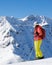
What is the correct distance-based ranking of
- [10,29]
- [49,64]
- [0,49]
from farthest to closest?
[10,29] → [0,49] → [49,64]

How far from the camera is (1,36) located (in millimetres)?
197375

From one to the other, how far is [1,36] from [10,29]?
8.04 metres

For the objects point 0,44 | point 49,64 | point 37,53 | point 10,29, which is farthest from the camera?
point 10,29

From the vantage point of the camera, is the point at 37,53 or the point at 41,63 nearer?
the point at 41,63

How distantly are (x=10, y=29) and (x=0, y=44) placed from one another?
1826cm

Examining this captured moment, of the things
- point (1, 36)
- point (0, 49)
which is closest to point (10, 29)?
point (1, 36)

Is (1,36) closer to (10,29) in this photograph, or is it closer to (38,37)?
(10,29)

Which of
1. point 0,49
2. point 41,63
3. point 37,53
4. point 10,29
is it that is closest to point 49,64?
point 41,63

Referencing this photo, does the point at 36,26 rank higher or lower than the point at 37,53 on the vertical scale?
higher

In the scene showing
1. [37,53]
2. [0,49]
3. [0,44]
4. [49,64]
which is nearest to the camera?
[49,64]

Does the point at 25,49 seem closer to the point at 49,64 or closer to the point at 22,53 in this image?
the point at 22,53

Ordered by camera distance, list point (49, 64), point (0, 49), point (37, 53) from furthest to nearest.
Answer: point (0, 49)
point (37, 53)
point (49, 64)

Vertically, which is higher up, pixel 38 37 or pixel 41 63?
pixel 38 37

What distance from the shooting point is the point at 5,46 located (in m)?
180
